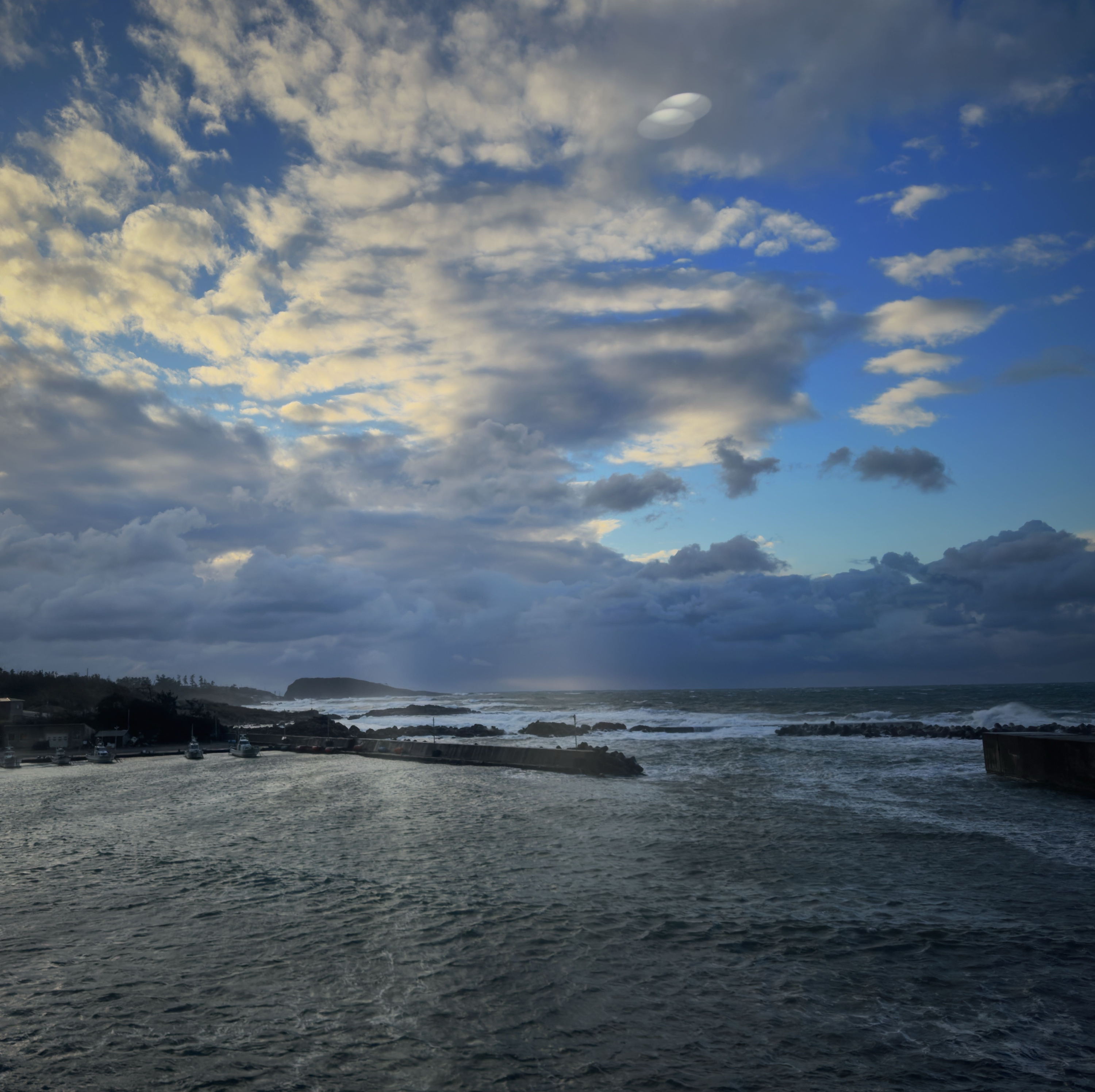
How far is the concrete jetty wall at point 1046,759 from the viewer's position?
43.2 metres

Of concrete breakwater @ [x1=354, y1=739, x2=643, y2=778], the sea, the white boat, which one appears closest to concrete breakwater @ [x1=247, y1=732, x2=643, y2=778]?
concrete breakwater @ [x1=354, y1=739, x2=643, y2=778]

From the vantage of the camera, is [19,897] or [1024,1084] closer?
[1024,1084]

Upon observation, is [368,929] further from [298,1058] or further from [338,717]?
→ [338,717]

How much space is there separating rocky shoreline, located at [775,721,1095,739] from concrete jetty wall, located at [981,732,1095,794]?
25230mm

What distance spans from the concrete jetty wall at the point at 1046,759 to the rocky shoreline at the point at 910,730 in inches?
993

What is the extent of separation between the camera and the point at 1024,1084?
36.7ft

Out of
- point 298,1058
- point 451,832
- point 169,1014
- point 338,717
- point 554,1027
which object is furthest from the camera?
point 338,717

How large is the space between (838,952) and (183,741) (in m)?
144

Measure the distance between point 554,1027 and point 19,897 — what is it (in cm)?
2152

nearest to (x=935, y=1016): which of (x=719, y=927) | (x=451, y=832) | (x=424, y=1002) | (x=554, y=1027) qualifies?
(x=719, y=927)

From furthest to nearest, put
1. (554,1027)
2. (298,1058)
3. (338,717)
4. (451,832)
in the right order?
(338,717)
(451,832)
(554,1027)
(298,1058)

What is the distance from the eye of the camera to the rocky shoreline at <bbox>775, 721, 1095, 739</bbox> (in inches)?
3036

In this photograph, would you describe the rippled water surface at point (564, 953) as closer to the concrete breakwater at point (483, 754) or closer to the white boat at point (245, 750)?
the concrete breakwater at point (483, 754)

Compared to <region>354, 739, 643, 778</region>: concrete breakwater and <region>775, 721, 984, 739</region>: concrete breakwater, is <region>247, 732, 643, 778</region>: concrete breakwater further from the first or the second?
<region>775, 721, 984, 739</region>: concrete breakwater
